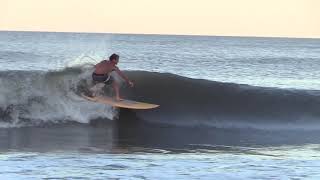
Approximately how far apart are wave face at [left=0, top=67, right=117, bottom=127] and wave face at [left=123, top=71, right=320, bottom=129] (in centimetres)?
152

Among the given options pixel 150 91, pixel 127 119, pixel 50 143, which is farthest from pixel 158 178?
pixel 150 91

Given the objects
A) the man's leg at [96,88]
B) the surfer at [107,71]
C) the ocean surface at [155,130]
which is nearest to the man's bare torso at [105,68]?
the surfer at [107,71]

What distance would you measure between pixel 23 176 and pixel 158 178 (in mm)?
1924

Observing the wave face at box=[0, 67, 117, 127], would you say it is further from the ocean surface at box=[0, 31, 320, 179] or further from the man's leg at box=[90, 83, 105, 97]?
the man's leg at box=[90, 83, 105, 97]

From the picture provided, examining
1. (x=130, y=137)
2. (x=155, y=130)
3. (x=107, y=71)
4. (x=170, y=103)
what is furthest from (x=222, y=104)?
(x=130, y=137)

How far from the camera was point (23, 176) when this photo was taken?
952 centimetres

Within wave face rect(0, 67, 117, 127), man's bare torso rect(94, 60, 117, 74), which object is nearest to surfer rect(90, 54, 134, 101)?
man's bare torso rect(94, 60, 117, 74)

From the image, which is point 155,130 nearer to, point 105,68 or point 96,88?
point 96,88

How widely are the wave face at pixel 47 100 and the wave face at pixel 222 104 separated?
4.98 feet

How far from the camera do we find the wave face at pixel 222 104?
17453 millimetres

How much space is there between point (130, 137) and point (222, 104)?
5506mm

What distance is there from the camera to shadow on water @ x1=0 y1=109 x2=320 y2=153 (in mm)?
12578

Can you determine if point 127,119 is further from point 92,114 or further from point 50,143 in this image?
point 50,143

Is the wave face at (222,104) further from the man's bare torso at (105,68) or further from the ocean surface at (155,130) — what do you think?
the man's bare torso at (105,68)
